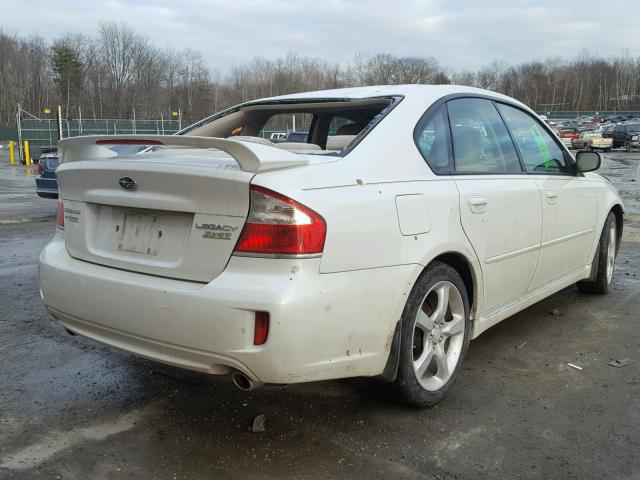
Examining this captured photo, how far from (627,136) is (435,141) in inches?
1557

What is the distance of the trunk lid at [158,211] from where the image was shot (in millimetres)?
2480

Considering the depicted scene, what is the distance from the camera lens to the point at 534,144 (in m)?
4.28

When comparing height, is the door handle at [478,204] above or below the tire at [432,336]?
above

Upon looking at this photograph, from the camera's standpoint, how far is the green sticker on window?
14.2 feet

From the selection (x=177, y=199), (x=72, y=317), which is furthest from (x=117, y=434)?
(x=177, y=199)

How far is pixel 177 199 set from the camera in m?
2.58

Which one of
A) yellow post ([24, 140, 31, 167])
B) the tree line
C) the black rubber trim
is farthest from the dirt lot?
the tree line

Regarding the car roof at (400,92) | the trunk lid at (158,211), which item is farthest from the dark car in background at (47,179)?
the trunk lid at (158,211)

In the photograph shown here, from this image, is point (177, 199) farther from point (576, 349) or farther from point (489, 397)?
point (576, 349)

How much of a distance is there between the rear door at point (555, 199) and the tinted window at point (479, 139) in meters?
0.15

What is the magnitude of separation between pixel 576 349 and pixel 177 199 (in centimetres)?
293

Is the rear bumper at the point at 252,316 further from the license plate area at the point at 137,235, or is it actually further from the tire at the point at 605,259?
the tire at the point at 605,259

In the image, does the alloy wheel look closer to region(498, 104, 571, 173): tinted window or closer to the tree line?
region(498, 104, 571, 173): tinted window

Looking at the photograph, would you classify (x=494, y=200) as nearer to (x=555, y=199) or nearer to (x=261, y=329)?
(x=555, y=199)
